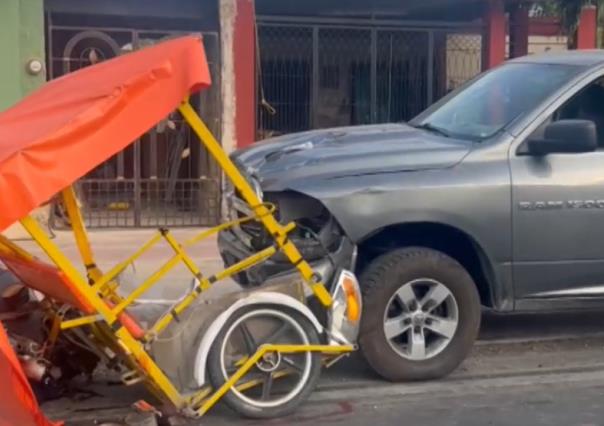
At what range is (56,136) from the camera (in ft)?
15.7

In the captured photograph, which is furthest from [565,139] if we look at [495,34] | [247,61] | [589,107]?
[495,34]

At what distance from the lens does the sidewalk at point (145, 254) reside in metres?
8.55

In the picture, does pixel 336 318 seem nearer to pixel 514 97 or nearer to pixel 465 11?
pixel 514 97

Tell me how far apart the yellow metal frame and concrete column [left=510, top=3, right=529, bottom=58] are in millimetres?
10066

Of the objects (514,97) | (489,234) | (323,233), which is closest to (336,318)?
(323,233)

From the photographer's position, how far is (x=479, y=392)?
637cm

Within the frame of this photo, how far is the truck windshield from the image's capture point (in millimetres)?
6922

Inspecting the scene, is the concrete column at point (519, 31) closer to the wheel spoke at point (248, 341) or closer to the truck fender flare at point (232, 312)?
the truck fender flare at point (232, 312)

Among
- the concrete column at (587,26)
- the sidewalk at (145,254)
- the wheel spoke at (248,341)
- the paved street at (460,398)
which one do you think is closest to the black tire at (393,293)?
the paved street at (460,398)

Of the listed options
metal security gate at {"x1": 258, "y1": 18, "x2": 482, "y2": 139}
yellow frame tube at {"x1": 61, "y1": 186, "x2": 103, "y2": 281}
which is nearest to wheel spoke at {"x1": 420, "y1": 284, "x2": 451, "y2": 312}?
yellow frame tube at {"x1": 61, "y1": 186, "x2": 103, "y2": 281}

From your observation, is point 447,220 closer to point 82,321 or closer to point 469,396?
point 469,396

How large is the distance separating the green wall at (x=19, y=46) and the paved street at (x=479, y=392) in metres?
5.07

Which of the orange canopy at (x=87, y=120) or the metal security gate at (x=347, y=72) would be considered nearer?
the orange canopy at (x=87, y=120)

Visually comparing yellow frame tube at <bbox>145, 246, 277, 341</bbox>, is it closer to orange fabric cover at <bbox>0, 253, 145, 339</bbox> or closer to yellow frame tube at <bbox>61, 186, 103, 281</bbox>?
orange fabric cover at <bbox>0, 253, 145, 339</bbox>
